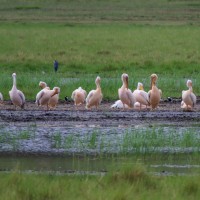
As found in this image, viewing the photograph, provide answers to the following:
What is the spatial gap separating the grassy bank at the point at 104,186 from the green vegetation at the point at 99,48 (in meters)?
10.0

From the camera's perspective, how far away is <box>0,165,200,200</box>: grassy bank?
809cm

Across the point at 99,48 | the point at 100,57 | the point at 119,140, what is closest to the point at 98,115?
the point at 119,140

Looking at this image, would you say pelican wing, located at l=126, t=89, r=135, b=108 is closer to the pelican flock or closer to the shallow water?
the pelican flock

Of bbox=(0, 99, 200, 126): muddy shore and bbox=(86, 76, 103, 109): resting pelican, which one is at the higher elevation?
bbox=(86, 76, 103, 109): resting pelican

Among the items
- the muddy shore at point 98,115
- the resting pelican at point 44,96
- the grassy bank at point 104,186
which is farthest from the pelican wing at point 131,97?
the grassy bank at point 104,186

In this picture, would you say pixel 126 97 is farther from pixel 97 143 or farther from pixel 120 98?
pixel 97 143

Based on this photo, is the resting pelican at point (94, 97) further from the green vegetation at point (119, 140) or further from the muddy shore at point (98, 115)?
the green vegetation at point (119, 140)

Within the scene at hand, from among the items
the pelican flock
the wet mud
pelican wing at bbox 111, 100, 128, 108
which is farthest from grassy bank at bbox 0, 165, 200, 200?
pelican wing at bbox 111, 100, 128, 108

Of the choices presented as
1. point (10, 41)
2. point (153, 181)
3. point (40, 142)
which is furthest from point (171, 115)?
point (10, 41)

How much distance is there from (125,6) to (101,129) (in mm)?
46080

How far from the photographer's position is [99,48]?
1182 inches

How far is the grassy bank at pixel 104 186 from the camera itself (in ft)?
26.5

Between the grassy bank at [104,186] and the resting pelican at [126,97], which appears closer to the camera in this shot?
the grassy bank at [104,186]

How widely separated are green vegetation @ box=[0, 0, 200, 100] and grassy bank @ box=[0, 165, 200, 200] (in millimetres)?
10043
